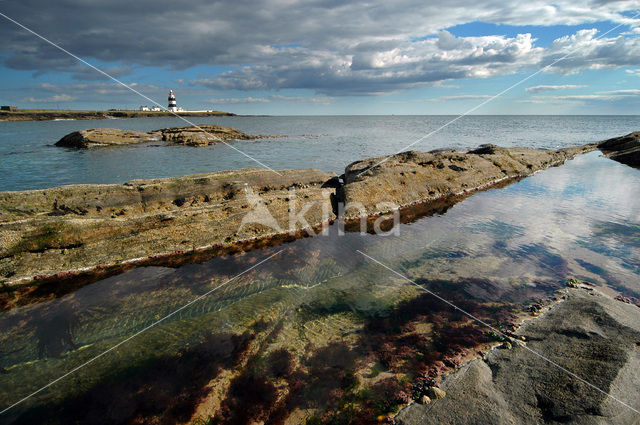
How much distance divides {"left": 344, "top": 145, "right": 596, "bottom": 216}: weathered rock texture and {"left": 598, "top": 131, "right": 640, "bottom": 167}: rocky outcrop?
47.4ft

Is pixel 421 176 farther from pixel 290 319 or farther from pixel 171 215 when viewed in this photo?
pixel 171 215

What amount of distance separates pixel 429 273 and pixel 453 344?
3737 millimetres

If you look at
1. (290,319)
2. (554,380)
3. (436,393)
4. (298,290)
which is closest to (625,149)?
(554,380)

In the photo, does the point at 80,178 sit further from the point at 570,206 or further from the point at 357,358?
the point at 570,206

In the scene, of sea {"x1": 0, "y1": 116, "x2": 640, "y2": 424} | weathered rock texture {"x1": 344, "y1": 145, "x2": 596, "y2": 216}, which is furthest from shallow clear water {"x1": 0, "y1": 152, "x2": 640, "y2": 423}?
weathered rock texture {"x1": 344, "y1": 145, "x2": 596, "y2": 216}

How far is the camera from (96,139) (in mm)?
48406

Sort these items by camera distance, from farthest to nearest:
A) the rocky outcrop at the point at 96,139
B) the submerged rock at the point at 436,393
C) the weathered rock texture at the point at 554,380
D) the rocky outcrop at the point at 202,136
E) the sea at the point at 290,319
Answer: the rocky outcrop at the point at 202,136, the rocky outcrop at the point at 96,139, the sea at the point at 290,319, the submerged rock at the point at 436,393, the weathered rock texture at the point at 554,380

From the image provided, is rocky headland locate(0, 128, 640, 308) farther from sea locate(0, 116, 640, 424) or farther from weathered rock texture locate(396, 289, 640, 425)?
weathered rock texture locate(396, 289, 640, 425)

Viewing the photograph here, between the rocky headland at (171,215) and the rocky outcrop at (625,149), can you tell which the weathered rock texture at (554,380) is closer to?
the rocky headland at (171,215)

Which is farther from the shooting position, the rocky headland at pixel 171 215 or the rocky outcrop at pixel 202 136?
the rocky outcrop at pixel 202 136

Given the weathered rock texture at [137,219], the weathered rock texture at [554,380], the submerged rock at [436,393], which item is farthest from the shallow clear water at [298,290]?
the submerged rock at [436,393]

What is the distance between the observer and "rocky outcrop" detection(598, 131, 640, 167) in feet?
118

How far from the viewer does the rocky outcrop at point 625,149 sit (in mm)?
35969

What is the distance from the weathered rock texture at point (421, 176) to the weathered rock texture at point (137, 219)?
→ 96.0 inches
